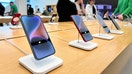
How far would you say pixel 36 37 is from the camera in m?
0.53

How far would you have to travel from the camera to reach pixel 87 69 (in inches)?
20.9

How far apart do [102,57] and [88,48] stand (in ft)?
0.36

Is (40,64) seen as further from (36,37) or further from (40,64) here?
(36,37)

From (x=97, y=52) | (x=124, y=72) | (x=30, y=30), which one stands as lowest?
(x=124, y=72)

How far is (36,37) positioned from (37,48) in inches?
1.8

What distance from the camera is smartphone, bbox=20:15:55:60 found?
0.50 metres

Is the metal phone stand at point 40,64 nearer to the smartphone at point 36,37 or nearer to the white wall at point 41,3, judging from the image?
the smartphone at point 36,37

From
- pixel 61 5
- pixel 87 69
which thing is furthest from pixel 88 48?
pixel 61 5

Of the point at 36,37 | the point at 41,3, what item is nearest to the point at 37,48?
the point at 36,37

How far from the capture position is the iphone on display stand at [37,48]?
49 cm

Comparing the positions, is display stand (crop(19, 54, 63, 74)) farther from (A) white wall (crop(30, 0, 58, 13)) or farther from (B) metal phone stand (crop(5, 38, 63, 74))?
(A) white wall (crop(30, 0, 58, 13))

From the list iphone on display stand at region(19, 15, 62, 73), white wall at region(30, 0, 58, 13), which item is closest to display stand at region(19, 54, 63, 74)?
iphone on display stand at region(19, 15, 62, 73)

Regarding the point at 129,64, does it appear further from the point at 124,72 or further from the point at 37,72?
the point at 37,72

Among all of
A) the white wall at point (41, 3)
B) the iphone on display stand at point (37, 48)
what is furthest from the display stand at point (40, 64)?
the white wall at point (41, 3)
